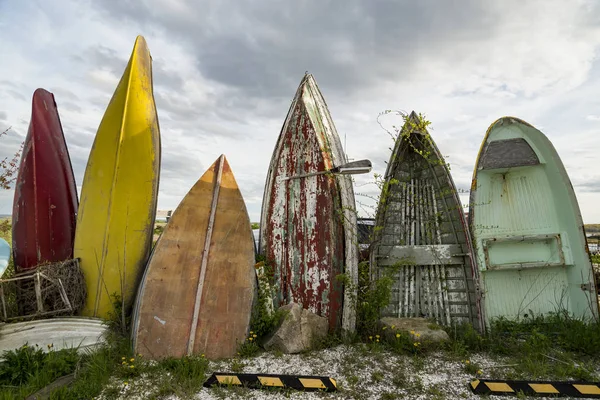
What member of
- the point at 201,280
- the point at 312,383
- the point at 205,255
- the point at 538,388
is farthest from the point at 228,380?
the point at 538,388

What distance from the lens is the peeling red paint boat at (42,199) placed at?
4805 millimetres

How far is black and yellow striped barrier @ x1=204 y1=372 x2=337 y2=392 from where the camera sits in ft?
10.6

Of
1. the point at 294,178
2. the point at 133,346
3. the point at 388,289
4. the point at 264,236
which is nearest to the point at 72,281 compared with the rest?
the point at 133,346

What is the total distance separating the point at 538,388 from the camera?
3.29 m

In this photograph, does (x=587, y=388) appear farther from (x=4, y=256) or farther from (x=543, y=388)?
(x=4, y=256)

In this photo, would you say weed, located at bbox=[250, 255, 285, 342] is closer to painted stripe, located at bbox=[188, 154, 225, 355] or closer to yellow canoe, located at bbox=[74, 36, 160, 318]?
painted stripe, located at bbox=[188, 154, 225, 355]

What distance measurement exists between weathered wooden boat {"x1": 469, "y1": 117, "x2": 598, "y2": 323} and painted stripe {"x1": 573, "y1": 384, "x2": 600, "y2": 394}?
1850mm

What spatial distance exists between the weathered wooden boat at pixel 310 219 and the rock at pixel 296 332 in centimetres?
35

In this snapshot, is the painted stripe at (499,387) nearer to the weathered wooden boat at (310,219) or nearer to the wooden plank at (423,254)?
the weathered wooden boat at (310,219)

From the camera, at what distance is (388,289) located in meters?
4.45

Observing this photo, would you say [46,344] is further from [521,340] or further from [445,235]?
[521,340]

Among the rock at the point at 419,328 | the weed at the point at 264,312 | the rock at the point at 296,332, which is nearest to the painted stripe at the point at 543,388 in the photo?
the rock at the point at 419,328

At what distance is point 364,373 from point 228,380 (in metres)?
1.27

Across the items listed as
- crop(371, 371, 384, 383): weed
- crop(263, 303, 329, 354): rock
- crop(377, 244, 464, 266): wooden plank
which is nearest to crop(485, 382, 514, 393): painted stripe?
crop(371, 371, 384, 383): weed
